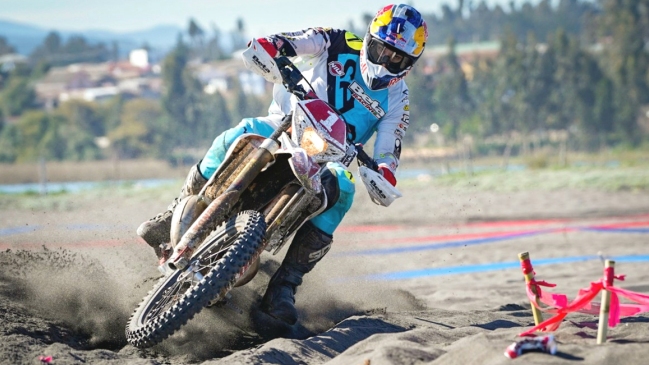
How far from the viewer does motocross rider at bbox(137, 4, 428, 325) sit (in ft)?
18.8

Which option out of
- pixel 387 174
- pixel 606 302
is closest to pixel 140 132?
pixel 387 174

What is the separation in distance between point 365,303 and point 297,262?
1.08 metres

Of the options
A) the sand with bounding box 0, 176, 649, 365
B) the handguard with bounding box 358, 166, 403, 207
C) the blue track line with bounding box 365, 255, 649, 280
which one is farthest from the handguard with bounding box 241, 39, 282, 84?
the blue track line with bounding box 365, 255, 649, 280

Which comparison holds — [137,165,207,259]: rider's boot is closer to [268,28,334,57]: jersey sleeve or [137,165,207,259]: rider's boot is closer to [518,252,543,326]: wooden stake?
[268,28,334,57]: jersey sleeve

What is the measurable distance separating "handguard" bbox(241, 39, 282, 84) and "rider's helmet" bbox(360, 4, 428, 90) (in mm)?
709

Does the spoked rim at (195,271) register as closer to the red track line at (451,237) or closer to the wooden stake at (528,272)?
the wooden stake at (528,272)

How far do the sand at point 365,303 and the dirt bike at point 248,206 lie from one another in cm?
34

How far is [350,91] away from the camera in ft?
20.3

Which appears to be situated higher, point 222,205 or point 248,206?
point 248,206

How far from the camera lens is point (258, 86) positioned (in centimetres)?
10825

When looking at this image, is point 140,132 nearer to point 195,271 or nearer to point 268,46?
point 268,46

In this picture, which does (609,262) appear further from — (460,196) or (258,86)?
(258,86)

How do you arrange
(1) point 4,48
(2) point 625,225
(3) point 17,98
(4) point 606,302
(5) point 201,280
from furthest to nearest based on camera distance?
(1) point 4,48 → (3) point 17,98 → (2) point 625,225 → (5) point 201,280 → (4) point 606,302

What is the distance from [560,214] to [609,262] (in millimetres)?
11305
